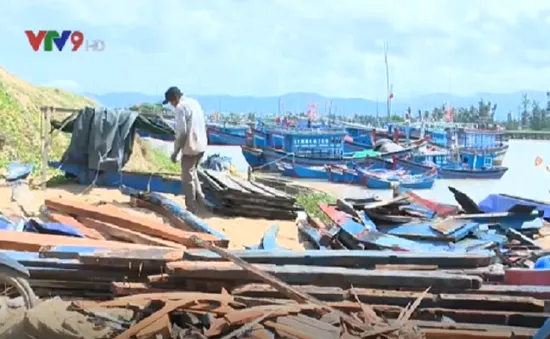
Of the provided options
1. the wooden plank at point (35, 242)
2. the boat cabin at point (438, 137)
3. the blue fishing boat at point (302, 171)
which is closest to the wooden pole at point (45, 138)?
the wooden plank at point (35, 242)

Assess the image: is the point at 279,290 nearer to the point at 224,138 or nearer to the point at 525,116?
the point at 224,138

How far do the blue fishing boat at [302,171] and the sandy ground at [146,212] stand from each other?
75.8ft

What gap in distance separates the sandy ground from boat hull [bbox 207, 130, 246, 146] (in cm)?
3914

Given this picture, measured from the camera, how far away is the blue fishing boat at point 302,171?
34000 mm

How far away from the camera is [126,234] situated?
265 inches

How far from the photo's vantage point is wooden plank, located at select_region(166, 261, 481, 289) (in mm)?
4566

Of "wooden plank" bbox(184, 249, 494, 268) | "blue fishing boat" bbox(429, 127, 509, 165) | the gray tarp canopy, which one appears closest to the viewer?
"wooden plank" bbox(184, 249, 494, 268)

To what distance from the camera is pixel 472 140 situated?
4291cm

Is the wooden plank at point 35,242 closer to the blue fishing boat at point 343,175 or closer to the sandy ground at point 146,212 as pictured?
the sandy ground at point 146,212

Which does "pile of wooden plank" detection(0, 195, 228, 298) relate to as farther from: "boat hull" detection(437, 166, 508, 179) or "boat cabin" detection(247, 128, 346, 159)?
"boat hull" detection(437, 166, 508, 179)

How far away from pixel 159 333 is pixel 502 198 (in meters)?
8.51

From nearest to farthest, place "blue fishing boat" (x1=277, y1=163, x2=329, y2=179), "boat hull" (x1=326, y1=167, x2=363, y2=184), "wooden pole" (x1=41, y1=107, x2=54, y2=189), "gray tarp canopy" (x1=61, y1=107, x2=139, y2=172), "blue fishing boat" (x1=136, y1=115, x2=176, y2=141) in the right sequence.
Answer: "wooden pole" (x1=41, y1=107, x2=54, y2=189) < "gray tarp canopy" (x1=61, y1=107, x2=139, y2=172) < "blue fishing boat" (x1=136, y1=115, x2=176, y2=141) < "boat hull" (x1=326, y1=167, x2=363, y2=184) < "blue fishing boat" (x1=277, y1=163, x2=329, y2=179)

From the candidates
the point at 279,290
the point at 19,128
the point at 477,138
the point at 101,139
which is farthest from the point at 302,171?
the point at 279,290

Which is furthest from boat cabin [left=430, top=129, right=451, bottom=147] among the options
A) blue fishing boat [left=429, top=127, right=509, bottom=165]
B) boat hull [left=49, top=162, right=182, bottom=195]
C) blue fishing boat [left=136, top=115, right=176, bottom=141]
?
boat hull [left=49, top=162, right=182, bottom=195]
